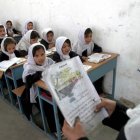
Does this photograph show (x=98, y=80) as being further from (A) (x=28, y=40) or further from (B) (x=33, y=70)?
(A) (x=28, y=40)

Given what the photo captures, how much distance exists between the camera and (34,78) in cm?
195

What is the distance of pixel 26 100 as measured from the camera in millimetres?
2197

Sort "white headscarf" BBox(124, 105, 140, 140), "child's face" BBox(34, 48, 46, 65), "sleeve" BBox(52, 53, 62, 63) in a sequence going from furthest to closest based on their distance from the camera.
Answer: "sleeve" BBox(52, 53, 62, 63) < "child's face" BBox(34, 48, 46, 65) < "white headscarf" BBox(124, 105, 140, 140)

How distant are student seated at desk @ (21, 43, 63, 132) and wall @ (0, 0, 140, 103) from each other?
96cm

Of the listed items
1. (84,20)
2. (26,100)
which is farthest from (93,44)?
(26,100)

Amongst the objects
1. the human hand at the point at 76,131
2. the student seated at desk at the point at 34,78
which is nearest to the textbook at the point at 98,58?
the student seated at desk at the point at 34,78

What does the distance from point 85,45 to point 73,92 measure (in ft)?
6.59

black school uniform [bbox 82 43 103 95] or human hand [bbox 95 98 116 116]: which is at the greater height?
human hand [bbox 95 98 116 116]

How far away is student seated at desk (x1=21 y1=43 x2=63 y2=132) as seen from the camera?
200 cm

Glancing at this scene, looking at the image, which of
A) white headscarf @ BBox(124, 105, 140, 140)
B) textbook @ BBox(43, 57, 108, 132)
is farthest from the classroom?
white headscarf @ BBox(124, 105, 140, 140)

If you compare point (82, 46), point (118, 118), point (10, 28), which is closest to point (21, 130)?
point (82, 46)

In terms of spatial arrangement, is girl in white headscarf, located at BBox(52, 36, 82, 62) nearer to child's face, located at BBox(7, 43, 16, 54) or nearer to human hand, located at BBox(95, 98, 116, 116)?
child's face, located at BBox(7, 43, 16, 54)

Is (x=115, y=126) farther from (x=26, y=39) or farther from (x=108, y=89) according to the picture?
(x=26, y=39)

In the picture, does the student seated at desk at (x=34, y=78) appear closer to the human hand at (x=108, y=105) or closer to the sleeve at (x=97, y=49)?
the sleeve at (x=97, y=49)
